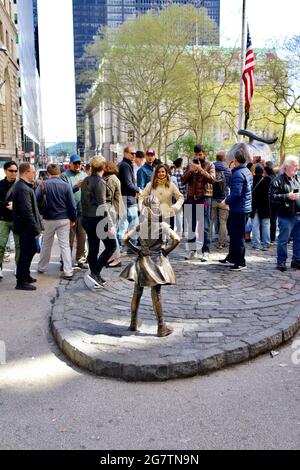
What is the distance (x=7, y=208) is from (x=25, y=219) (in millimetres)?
821

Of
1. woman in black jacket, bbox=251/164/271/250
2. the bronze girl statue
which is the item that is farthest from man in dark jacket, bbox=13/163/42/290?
woman in black jacket, bbox=251/164/271/250

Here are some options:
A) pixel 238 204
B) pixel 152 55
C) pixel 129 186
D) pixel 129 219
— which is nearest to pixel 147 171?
pixel 129 186

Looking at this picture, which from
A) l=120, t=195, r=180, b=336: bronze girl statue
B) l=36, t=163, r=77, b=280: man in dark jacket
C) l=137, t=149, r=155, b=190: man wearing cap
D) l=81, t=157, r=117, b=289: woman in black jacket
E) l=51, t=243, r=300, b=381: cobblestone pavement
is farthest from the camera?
l=137, t=149, r=155, b=190: man wearing cap

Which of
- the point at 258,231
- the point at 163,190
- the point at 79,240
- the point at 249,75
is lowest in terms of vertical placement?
the point at 258,231

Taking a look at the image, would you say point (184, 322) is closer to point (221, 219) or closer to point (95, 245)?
point (95, 245)

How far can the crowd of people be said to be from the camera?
7129mm

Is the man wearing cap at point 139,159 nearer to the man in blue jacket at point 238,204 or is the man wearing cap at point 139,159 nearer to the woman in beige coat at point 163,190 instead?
the man in blue jacket at point 238,204

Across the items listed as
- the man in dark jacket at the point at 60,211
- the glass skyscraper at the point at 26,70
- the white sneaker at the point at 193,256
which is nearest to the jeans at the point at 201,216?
the white sneaker at the point at 193,256

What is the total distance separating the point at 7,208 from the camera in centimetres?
775

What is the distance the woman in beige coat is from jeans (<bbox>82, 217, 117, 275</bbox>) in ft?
2.96

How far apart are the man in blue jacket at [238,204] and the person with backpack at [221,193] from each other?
1.67 meters

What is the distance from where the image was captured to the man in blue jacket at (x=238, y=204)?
313 inches

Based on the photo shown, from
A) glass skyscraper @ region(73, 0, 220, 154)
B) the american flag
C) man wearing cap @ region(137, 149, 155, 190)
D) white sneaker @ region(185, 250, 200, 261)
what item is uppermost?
glass skyscraper @ region(73, 0, 220, 154)

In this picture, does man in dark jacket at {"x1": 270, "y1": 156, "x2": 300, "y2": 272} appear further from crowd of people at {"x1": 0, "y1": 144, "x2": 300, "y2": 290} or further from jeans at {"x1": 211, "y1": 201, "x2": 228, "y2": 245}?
jeans at {"x1": 211, "y1": 201, "x2": 228, "y2": 245}
